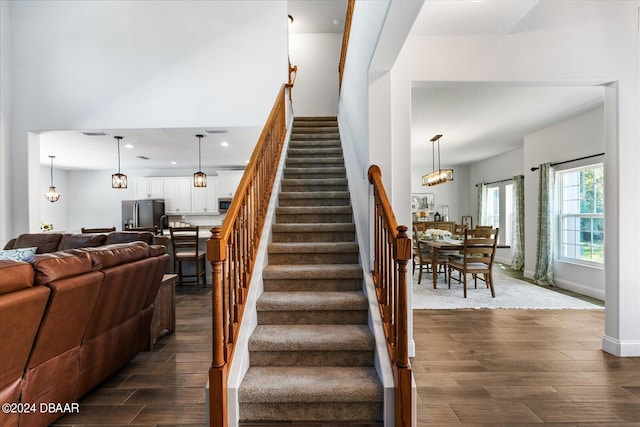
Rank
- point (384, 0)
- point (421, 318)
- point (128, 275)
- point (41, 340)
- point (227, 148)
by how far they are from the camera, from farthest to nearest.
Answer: point (227, 148)
point (421, 318)
point (128, 275)
point (384, 0)
point (41, 340)

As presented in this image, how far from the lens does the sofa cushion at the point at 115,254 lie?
203 centimetres

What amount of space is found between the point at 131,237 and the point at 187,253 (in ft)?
5.84

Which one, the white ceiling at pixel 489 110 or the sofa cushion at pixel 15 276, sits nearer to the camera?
the sofa cushion at pixel 15 276

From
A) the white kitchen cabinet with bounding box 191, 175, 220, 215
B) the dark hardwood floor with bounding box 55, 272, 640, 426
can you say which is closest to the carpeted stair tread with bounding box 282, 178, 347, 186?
the dark hardwood floor with bounding box 55, 272, 640, 426

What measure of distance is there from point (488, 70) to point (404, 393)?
2793mm

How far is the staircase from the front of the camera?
184cm

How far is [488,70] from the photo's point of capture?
2793mm

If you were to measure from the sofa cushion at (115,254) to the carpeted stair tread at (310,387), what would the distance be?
124cm

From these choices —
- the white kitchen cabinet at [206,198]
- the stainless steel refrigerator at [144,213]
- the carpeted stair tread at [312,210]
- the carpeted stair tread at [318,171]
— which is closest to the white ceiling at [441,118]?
the white kitchen cabinet at [206,198]

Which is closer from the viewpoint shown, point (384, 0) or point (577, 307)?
point (384, 0)

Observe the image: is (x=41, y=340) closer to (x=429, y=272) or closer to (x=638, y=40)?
(x=638, y=40)

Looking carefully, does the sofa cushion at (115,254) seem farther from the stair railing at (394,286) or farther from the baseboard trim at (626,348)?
the baseboard trim at (626,348)

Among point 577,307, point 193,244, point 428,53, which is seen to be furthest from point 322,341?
point 577,307

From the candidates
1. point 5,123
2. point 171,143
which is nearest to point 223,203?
point 171,143
